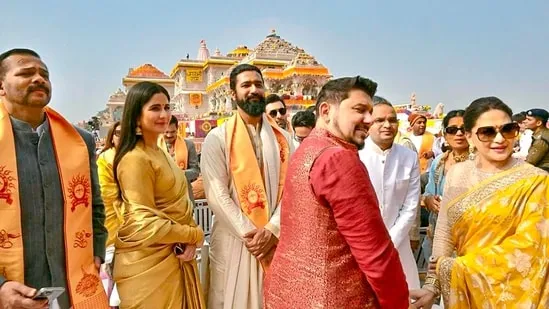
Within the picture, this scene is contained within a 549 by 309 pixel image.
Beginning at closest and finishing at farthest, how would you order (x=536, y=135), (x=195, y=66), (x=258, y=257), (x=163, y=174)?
(x=163, y=174) → (x=258, y=257) → (x=536, y=135) → (x=195, y=66)

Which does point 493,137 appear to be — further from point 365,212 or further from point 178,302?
point 178,302

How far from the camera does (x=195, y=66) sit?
1869 inches

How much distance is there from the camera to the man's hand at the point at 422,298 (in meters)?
1.80

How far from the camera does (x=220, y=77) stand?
44.1m

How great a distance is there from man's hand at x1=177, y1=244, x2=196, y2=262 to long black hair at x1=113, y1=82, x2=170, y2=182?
65 centimetres

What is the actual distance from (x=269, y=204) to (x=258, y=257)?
1.12 ft

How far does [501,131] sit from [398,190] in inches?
37.9

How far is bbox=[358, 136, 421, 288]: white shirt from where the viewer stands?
2627 mm

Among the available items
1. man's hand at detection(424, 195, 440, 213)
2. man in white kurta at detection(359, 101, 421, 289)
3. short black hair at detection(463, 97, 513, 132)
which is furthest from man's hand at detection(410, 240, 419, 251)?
short black hair at detection(463, 97, 513, 132)

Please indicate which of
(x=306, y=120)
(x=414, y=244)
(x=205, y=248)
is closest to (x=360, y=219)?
(x=205, y=248)

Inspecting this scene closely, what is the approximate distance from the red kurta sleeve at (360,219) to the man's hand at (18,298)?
3.82ft

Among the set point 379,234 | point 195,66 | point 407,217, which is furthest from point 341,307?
point 195,66

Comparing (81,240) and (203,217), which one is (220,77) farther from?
(81,240)

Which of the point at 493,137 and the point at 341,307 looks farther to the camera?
the point at 493,137
